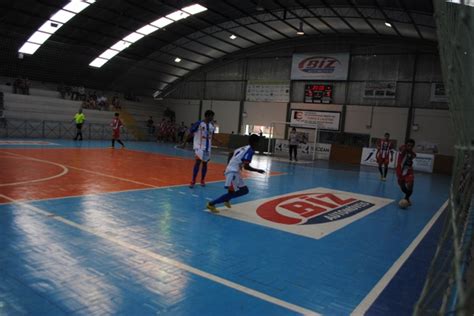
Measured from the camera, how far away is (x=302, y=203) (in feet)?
29.9

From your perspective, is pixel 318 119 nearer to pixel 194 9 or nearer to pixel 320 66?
pixel 320 66

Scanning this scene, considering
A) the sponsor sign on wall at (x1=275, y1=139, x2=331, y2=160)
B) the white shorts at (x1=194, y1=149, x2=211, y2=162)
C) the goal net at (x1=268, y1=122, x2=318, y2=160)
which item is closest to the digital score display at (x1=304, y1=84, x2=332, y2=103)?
the goal net at (x1=268, y1=122, x2=318, y2=160)

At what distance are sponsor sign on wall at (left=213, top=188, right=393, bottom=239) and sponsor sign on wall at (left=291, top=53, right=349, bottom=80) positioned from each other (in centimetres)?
2102

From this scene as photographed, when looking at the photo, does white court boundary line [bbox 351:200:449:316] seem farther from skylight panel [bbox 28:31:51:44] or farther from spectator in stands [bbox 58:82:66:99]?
spectator in stands [bbox 58:82:66:99]

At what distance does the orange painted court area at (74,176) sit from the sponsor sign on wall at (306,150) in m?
14.2

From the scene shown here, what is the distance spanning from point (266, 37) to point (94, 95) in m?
16.7

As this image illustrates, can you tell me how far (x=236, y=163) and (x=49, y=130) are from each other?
2491cm

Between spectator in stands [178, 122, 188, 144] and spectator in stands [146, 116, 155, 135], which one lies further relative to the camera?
spectator in stands [146, 116, 155, 135]

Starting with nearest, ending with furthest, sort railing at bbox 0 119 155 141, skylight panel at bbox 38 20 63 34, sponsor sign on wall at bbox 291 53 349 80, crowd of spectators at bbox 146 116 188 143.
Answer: railing at bbox 0 119 155 141 → skylight panel at bbox 38 20 63 34 → sponsor sign on wall at bbox 291 53 349 80 → crowd of spectators at bbox 146 116 188 143

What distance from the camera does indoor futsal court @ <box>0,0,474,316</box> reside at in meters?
3.99

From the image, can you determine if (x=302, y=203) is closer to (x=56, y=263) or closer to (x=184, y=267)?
(x=184, y=267)

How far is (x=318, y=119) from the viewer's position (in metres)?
30.6

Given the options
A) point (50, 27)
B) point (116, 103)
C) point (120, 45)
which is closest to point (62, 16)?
point (50, 27)

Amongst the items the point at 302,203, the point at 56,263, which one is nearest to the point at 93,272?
the point at 56,263
